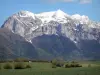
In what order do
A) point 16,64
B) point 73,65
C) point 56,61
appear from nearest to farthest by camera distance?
point 16,64 → point 73,65 → point 56,61

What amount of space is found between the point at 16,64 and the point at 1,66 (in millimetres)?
8681

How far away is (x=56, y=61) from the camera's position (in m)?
150

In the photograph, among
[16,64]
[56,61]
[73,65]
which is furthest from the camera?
[56,61]

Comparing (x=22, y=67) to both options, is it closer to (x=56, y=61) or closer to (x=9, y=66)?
(x=9, y=66)

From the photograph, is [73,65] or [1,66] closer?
[1,66]

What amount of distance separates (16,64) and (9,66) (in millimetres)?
3538

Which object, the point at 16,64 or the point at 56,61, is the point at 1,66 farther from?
the point at 56,61

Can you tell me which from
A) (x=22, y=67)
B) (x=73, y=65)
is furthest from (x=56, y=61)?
(x=22, y=67)

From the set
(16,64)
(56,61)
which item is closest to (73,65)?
(56,61)

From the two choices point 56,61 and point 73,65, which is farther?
point 56,61

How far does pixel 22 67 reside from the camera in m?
122

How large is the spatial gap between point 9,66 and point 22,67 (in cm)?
552

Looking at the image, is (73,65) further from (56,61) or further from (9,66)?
(9,66)

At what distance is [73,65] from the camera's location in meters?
A: 135
